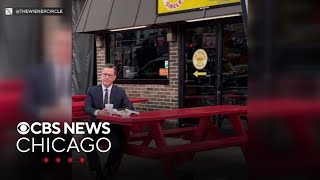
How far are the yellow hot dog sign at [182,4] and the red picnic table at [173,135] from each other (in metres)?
2.03

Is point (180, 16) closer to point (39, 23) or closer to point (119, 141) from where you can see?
point (119, 141)

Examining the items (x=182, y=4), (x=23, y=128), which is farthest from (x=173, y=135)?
(x=23, y=128)

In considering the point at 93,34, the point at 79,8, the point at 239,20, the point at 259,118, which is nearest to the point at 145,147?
the point at 259,118

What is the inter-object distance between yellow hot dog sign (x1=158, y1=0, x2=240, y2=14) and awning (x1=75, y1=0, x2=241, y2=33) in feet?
0.26

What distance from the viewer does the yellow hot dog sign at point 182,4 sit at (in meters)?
6.74

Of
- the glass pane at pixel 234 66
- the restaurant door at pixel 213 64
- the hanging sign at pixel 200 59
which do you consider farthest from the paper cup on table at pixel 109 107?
the hanging sign at pixel 200 59

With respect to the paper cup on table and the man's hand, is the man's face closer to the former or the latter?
the paper cup on table

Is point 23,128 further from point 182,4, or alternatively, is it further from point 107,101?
point 182,4

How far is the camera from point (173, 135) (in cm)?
517

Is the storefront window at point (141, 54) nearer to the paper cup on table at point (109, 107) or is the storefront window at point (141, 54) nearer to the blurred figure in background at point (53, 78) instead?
the paper cup on table at point (109, 107)

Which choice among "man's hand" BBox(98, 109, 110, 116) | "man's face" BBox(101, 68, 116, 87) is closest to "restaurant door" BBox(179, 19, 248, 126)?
"man's face" BBox(101, 68, 116, 87)

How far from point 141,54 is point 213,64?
189 cm

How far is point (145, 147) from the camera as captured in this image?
4395 mm

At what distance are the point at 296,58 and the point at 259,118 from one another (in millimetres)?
356
